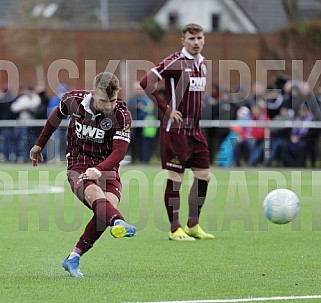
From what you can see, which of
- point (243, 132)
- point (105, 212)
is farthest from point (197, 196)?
point (243, 132)

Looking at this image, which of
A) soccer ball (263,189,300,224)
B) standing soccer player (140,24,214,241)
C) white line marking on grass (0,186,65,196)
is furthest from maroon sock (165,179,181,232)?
white line marking on grass (0,186,65,196)

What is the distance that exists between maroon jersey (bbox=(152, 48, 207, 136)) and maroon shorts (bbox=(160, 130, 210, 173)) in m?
0.08

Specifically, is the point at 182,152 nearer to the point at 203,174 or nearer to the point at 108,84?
the point at 203,174

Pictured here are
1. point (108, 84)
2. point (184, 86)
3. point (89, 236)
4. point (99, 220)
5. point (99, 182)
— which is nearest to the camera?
point (108, 84)

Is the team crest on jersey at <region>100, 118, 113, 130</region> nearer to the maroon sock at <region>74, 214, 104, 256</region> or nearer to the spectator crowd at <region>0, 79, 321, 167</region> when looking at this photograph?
the maroon sock at <region>74, 214, 104, 256</region>

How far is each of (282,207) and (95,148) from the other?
2.31 m

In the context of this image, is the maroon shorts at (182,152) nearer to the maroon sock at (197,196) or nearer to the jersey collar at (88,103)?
the maroon sock at (197,196)

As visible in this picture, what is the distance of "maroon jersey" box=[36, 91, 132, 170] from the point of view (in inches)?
340

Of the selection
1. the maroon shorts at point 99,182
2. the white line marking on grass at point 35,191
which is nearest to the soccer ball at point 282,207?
the maroon shorts at point 99,182

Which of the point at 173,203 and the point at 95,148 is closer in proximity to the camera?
the point at 95,148

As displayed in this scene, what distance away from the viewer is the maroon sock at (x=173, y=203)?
38.6 feet

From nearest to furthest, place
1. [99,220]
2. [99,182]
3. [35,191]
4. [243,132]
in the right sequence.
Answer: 1. [99,220]
2. [99,182]
3. [35,191]
4. [243,132]

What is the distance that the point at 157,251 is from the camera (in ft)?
34.8

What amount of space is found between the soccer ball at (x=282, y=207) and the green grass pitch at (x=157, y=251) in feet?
1.26
